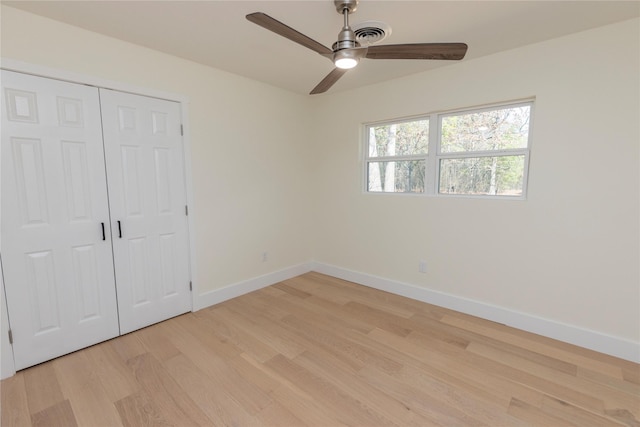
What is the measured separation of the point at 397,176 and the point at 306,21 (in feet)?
6.42

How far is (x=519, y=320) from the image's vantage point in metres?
2.64

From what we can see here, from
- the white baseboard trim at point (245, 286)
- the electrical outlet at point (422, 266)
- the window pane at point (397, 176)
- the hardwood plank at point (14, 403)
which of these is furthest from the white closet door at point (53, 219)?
the electrical outlet at point (422, 266)

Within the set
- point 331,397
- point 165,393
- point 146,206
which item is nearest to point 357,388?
→ point 331,397

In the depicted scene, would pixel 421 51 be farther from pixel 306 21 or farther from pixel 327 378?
pixel 327 378

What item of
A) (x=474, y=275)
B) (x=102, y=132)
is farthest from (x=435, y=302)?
(x=102, y=132)

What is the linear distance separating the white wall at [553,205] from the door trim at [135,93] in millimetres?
2142

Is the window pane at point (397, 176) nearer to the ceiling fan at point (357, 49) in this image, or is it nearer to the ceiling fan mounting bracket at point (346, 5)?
the ceiling fan at point (357, 49)

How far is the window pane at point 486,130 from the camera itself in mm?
2605

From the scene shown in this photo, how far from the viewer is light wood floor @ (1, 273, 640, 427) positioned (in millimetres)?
1685

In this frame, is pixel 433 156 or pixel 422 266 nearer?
pixel 433 156

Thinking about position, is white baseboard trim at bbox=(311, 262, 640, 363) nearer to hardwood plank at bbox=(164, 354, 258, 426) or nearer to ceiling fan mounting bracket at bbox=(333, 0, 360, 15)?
hardwood plank at bbox=(164, 354, 258, 426)

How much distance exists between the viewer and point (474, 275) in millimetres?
2887

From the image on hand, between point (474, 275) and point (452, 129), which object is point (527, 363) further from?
point (452, 129)

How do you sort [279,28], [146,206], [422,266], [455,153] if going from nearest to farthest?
[279,28], [146,206], [455,153], [422,266]
